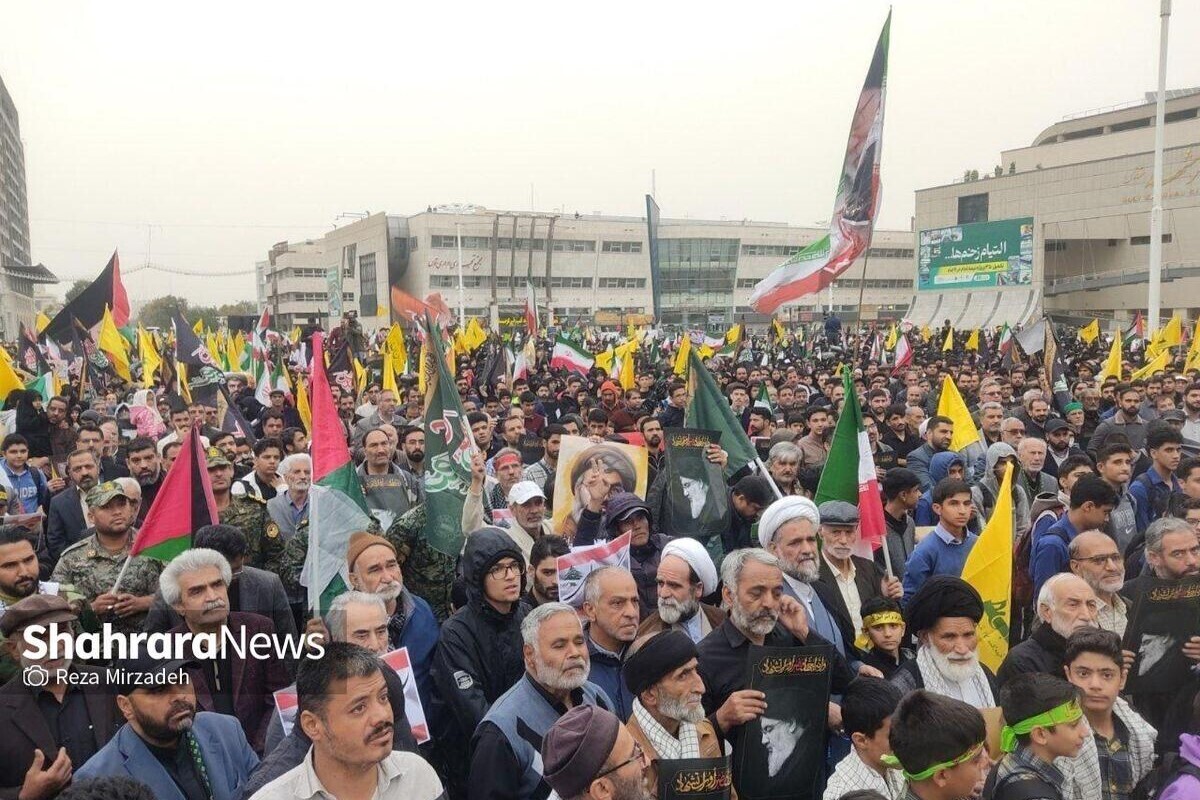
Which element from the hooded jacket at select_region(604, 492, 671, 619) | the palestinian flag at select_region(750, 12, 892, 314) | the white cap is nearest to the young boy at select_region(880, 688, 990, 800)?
the hooded jacket at select_region(604, 492, 671, 619)

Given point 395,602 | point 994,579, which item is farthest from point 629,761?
point 994,579

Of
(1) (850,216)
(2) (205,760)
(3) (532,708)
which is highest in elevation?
(1) (850,216)

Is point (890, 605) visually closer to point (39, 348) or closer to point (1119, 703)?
point (1119, 703)

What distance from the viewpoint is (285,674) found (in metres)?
4.14

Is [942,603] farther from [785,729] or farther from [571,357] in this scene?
[571,357]

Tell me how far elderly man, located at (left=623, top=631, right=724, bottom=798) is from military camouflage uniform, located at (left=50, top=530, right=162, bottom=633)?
8.61 feet

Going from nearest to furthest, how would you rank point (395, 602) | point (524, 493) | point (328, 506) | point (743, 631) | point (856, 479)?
point (743, 631) < point (395, 602) < point (328, 506) < point (856, 479) < point (524, 493)

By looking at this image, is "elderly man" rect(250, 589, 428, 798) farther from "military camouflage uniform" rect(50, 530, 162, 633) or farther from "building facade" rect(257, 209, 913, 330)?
"building facade" rect(257, 209, 913, 330)

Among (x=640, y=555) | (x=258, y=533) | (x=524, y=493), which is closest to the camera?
(x=640, y=555)

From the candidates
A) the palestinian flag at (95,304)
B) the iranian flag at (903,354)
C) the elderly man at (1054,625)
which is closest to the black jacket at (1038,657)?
the elderly man at (1054,625)

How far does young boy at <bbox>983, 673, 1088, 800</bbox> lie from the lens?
3.00m

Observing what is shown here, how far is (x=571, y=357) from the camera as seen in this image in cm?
1666

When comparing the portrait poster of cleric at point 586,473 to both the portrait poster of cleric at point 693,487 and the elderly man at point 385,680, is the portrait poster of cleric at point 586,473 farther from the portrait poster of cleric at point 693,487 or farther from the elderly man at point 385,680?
the elderly man at point 385,680

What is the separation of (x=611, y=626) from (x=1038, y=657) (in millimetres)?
1673
